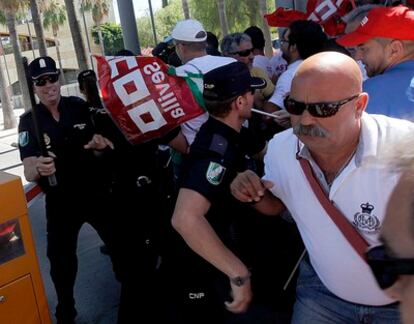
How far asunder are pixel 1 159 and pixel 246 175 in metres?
12.0

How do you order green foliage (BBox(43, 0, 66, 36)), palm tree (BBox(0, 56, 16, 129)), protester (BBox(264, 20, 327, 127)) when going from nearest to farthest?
protester (BBox(264, 20, 327, 127)) < palm tree (BBox(0, 56, 16, 129)) < green foliage (BBox(43, 0, 66, 36))

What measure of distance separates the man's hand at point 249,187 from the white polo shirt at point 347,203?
0.36 ft

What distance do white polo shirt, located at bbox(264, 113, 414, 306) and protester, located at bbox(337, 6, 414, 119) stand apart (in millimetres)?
346

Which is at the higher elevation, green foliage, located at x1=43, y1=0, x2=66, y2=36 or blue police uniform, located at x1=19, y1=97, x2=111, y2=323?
green foliage, located at x1=43, y1=0, x2=66, y2=36

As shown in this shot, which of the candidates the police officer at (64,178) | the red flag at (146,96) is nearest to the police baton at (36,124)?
the police officer at (64,178)

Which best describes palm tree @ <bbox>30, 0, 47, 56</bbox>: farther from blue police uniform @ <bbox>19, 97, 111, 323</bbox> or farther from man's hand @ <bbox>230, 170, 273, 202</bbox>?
man's hand @ <bbox>230, 170, 273, 202</bbox>

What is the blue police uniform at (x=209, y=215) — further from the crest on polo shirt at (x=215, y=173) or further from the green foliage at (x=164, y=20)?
the green foliage at (x=164, y=20)

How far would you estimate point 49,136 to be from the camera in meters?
3.69

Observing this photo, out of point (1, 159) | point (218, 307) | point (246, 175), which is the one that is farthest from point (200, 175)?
point (1, 159)

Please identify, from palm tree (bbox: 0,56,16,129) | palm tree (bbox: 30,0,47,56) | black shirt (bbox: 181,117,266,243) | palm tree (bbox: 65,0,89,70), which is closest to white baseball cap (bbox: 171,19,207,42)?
black shirt (bbox: 181,117,266,243)

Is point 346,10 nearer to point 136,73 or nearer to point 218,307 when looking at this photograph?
point 136,73

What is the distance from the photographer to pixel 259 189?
2066 mm

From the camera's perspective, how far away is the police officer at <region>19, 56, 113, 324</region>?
3.61m

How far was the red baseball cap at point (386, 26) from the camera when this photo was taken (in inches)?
98.7
